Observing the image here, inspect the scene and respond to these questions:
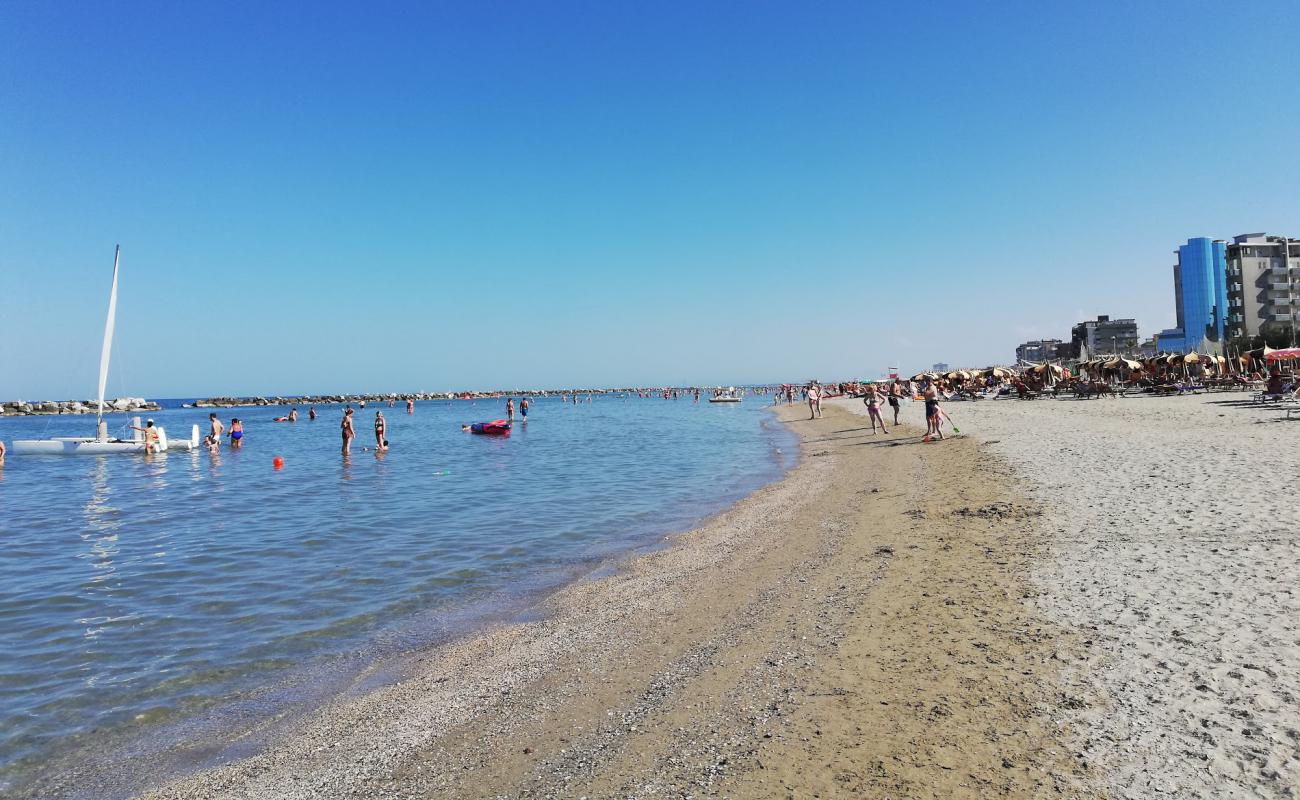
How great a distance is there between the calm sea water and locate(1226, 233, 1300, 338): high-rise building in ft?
301

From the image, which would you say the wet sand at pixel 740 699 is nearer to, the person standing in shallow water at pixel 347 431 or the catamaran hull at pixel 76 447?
the person standing in shallow water at pixel 347 431

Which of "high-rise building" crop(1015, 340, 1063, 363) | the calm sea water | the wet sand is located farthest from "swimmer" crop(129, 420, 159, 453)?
"high-rise building" crop(1015, 340, 1063, 363)

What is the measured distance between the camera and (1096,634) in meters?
5.03

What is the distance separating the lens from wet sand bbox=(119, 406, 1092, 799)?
12.2ft

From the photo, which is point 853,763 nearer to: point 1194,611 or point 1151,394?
point 1194,611

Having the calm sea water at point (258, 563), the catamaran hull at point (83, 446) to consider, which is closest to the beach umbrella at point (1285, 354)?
the calm sea water at point (258, 563)

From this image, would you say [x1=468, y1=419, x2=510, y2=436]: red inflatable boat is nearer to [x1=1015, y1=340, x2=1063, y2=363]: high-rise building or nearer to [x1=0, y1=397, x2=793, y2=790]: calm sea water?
[x1=0, y1=397, x2=793, y2=790]: calm sea water

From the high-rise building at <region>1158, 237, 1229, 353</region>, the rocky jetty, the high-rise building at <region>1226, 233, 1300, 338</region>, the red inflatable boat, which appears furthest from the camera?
the high-rise building at <region>1158, 237, 1229, 353</region>

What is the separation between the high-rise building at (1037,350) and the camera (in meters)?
150

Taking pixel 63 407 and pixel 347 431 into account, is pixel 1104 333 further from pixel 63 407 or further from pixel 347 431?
pixel 63 407

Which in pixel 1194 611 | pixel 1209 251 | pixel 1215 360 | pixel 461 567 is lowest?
pixel 461 567

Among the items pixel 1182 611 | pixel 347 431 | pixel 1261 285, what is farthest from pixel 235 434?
pixel 1261 285

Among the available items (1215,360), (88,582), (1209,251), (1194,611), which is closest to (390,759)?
(1194,611)

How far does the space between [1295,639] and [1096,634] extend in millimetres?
1183
